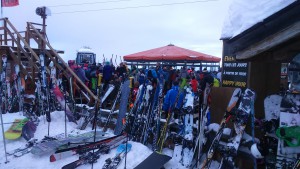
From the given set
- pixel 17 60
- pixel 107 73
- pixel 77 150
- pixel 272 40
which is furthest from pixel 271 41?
pixel 17 60

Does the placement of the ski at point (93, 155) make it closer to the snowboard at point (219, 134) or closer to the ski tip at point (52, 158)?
the ski tip at point (52, 158)

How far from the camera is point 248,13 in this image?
4238mm

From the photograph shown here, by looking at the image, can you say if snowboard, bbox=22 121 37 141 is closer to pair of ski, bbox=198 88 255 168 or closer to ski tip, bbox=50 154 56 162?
ski tip, bbox=50 154 56 162

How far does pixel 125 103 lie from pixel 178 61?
8.17m

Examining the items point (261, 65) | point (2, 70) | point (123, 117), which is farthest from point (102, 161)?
point (2, 70)

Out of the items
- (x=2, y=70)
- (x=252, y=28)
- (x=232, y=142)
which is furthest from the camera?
(x=2, y=70)

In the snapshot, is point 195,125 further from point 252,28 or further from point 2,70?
point 2,70

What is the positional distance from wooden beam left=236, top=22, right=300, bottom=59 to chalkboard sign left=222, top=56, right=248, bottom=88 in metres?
2.98

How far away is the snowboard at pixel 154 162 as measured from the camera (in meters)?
4.71

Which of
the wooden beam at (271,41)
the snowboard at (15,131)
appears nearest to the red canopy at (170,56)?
the snowboard at (15,131)

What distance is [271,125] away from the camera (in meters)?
4.52

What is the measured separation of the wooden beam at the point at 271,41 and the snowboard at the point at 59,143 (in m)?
3.99

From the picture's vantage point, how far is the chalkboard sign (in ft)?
21.5

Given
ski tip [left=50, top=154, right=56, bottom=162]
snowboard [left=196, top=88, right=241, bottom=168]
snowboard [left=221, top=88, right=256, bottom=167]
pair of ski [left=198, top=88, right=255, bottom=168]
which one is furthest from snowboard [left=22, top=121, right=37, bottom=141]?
snowboard [left=221, top=88, right=256, bottom=167]
